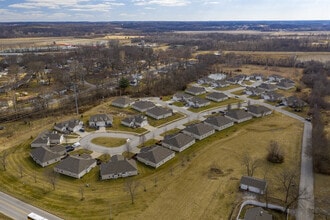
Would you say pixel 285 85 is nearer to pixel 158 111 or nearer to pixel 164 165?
pixel 158 111

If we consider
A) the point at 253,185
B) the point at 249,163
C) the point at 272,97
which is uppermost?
the point at 272,97

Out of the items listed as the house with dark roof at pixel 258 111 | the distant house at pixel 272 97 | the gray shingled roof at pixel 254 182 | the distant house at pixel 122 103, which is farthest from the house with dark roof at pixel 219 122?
the distant house at pixel 272 97

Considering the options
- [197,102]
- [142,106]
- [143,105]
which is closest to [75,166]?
[142,106]

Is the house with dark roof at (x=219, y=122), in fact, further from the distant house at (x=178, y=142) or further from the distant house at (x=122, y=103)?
the distant house at (x=122, y=103)

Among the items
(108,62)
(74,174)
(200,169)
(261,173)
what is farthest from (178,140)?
(108,62)

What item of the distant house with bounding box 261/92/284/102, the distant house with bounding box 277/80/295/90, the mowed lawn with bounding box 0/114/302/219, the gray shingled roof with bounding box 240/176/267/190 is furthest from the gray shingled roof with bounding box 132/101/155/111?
the distant house with bounding box 277/80/295/90

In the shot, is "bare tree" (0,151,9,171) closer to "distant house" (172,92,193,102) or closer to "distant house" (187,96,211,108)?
"distant house" (187,96,211,108)

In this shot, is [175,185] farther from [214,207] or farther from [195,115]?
[195,115]
